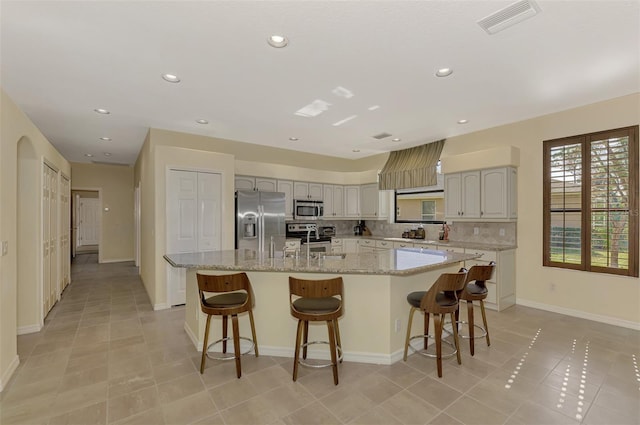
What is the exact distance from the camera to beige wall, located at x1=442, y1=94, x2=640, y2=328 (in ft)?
12.3

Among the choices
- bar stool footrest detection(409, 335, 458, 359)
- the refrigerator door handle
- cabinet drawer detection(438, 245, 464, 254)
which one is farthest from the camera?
the refrigerator door handle

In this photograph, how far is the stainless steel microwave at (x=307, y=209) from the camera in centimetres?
642

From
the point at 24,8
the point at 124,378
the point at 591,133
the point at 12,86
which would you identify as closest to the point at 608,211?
the point at 591,133

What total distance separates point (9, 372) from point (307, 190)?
5.02 m

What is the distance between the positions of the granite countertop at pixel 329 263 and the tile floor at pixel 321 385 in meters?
0.90

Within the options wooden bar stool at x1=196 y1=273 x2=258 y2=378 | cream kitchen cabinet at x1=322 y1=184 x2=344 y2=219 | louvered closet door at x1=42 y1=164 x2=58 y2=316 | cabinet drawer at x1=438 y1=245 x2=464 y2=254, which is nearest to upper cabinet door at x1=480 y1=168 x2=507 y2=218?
cabinet drawer at x1=438 y1=245 x2=464 y2=254

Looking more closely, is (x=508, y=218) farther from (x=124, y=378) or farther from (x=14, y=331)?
(x=14, y=331)

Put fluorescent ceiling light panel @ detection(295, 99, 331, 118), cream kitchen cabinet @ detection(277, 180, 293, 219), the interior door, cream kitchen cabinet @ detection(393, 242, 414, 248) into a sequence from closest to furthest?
fluorescent ceiling light panel @ detection(295, 99, 331, 118) < cream kitchen cabinet @ detection(393, 242, 414, 248) < cream kitchen cabinet @ detection(277, 180, 293, 219) < the interior door

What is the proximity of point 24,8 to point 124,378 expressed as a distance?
288 centimetres

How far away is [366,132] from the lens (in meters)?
5.21

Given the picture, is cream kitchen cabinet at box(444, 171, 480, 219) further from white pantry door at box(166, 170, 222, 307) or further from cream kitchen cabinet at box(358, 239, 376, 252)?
white pantry door at box(166, 170, 222, 307)

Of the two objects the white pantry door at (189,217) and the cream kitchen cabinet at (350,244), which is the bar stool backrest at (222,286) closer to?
the white pantry door at (189,217)

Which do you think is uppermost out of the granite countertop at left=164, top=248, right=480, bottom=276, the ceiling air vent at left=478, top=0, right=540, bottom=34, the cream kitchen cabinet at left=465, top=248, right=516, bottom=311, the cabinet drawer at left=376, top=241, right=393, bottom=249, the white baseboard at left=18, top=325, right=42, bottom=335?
the ceiling air vent at left=478, top=0, right=540, bottom=34

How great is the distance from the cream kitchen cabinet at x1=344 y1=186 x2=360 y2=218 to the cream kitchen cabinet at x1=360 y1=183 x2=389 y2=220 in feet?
0.73
